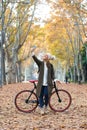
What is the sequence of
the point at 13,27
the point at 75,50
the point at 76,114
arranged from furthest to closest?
1. the point at 75,50
2. the point at 13,27
3. the point at 76,114

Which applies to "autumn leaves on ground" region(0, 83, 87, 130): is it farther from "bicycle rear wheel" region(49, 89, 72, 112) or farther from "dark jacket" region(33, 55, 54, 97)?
"dark jacket" region(33, 55, 54, 97)

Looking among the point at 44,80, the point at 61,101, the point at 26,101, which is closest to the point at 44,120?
the point at 44,80

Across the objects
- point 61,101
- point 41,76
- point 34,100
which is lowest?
point 61,101

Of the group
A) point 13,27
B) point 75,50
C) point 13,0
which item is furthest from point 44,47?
point 13,0

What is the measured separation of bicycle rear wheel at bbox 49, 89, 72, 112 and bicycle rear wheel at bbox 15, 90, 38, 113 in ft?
1.59

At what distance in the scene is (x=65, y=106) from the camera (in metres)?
10.8

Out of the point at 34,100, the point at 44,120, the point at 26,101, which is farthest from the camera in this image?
the point at 26,101

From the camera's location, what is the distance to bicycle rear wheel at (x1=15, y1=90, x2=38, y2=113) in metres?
10.4

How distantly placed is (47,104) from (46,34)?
108ft

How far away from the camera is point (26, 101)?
1077cm

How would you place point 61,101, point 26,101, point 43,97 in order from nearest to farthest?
point 43,97 → point 26,101 → point 61,101

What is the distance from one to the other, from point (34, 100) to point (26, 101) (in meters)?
0.35

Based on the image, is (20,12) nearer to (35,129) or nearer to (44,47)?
(35,129)

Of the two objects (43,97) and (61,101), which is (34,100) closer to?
(43,97)
